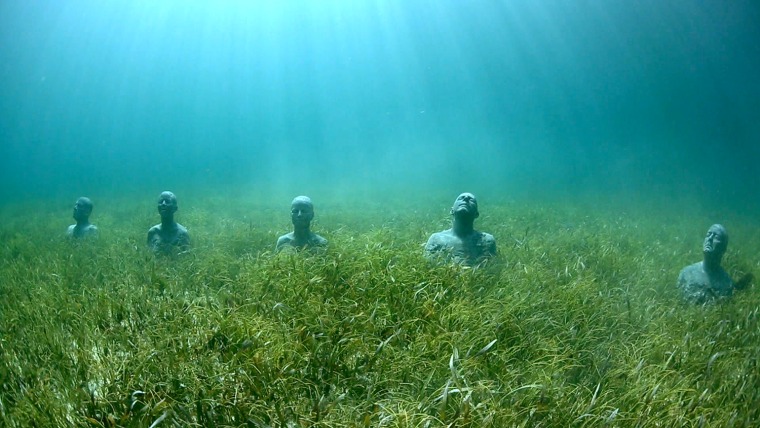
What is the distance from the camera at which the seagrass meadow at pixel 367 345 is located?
8.62 feet

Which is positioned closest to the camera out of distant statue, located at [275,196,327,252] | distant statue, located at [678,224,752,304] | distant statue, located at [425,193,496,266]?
distant statue, located at [678,224,752,304]

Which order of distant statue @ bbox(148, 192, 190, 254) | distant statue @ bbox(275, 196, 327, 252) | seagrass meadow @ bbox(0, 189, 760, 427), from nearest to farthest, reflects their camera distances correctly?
seagrass meadow @ bbox(0, 189, 760, 427)
distant statue @ bbox(275, 196, 327, 252)
distant statue @ bbox(148, 192, 190, 254)

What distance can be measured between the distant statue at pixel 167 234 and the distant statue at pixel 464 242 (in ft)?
11.8

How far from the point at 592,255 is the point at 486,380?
15.0ft

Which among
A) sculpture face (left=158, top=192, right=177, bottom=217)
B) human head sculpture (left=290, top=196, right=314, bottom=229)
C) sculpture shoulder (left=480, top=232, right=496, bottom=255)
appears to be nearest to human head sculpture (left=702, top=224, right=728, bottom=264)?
sculpture shoulder (left=480, top=232, right=496, bottom=255)

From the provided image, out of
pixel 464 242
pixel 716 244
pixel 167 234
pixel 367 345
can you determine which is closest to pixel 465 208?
pixel 464 242

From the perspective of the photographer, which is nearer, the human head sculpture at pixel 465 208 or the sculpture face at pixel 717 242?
the sculpture face at pixel 717 242

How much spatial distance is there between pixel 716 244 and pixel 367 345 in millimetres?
4149

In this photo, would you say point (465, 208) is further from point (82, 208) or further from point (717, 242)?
point (82, 208)

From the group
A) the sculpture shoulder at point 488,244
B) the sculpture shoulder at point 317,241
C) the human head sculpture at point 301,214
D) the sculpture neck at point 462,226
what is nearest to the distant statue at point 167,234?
the human head sculpture at point 301,214

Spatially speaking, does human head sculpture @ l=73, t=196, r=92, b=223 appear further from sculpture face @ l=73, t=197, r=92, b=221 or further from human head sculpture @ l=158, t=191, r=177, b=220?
human head sculpture @ l=158, t=191, r=177, b=220

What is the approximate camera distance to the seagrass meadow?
2627mm

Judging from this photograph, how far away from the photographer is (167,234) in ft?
24.0

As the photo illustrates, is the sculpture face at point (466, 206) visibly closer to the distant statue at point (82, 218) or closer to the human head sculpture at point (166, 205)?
the human head sculpture at point (166, 205)
